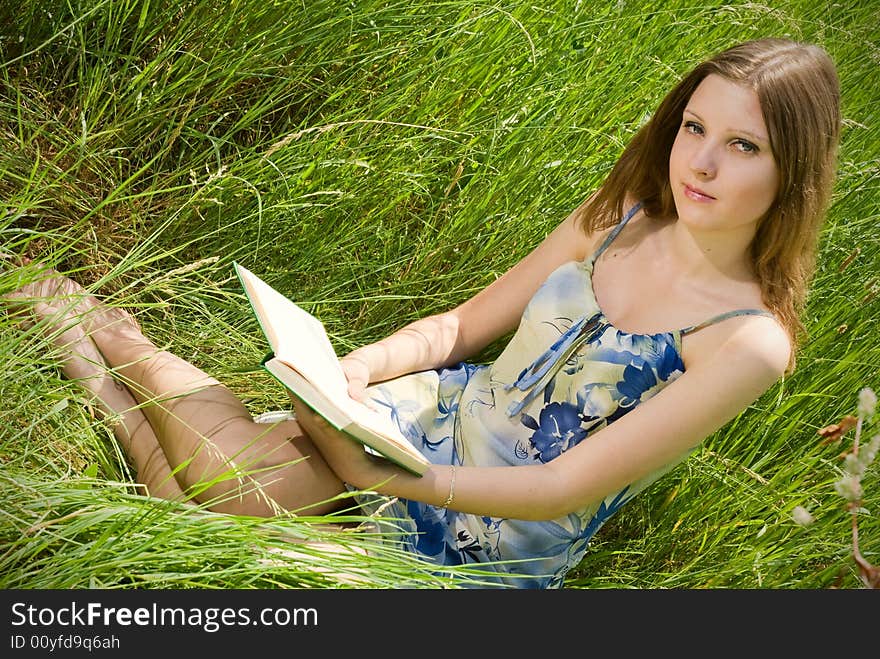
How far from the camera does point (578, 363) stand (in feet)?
5.64

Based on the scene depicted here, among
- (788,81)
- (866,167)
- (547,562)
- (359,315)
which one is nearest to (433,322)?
(359,315)

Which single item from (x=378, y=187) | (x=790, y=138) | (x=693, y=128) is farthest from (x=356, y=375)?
(x=790, y=138)

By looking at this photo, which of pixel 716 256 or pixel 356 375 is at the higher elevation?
pixel 716 256

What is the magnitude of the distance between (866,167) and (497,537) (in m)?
1.31

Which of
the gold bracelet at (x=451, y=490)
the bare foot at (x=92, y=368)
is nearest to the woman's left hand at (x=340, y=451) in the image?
the gold bracelet at (x=451, y=490)

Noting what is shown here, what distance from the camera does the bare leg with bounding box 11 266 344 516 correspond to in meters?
1.62

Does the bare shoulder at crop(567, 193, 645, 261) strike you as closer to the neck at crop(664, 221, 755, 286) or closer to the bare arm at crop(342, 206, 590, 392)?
the bare arm at crop(342, 206, 590, 392)

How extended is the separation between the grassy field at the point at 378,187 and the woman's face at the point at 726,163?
0.63 m

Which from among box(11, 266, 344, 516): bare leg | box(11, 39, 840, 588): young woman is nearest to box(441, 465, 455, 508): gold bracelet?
box(11, 39, 840, 588): young woman

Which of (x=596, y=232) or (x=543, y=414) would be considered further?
(x=596, y=232)

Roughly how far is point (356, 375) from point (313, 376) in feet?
1.04

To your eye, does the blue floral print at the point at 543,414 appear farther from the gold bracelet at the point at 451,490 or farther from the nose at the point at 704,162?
the nose at the point at 704,162

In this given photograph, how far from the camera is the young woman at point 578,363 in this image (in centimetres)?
158

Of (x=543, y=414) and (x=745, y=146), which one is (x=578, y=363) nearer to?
(x=543, y=414)
